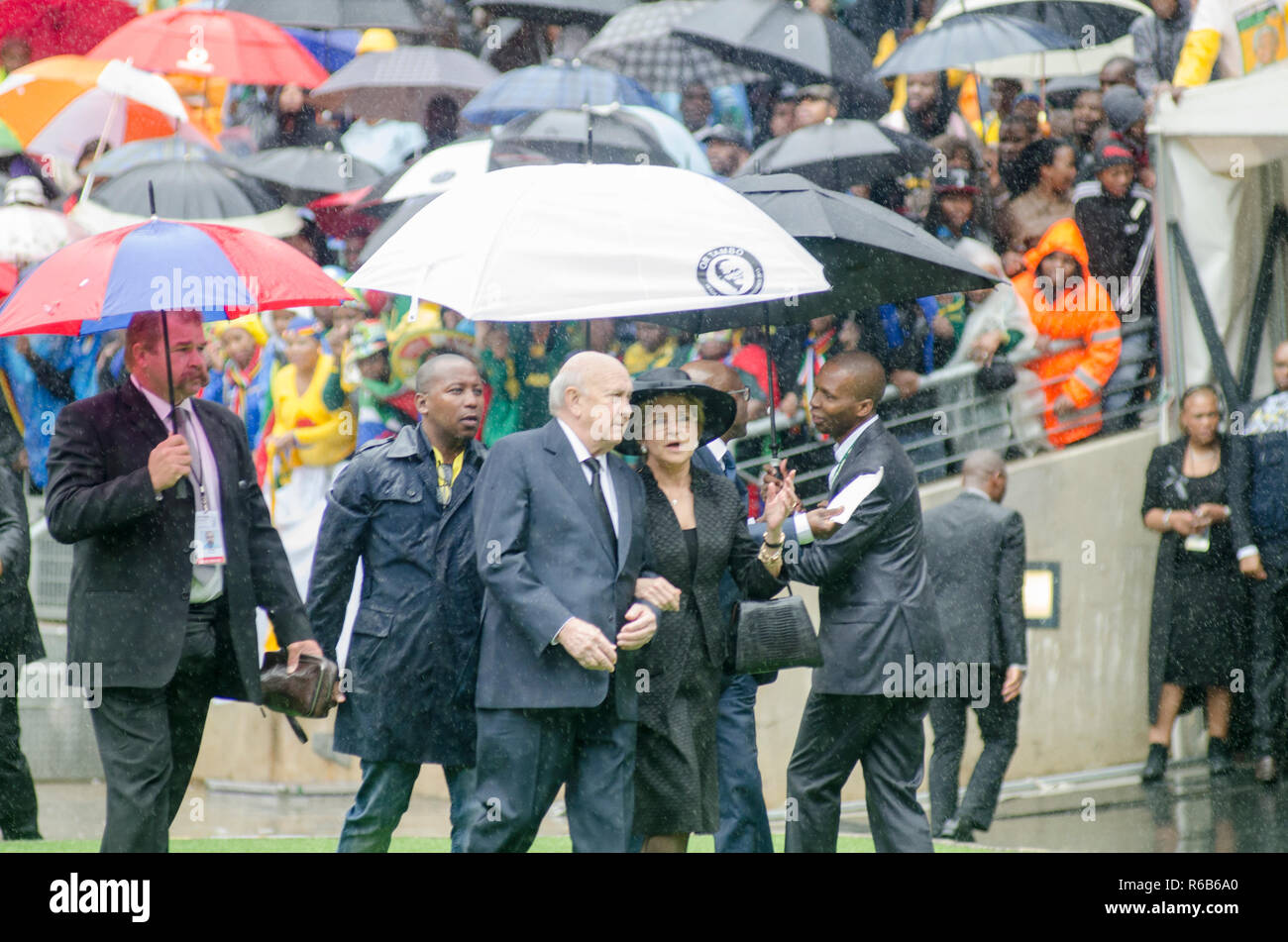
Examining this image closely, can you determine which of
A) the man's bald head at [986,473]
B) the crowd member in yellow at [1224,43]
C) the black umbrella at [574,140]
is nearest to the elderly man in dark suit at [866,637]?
the man's bald head at [986,473]

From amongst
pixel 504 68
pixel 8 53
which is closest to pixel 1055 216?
pixel 504 68

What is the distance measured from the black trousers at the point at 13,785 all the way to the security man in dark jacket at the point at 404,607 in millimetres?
2209

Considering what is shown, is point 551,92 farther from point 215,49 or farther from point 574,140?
point 215,49

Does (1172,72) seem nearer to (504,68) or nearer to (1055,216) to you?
(1055,216)

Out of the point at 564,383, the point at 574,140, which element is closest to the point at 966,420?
the point at 574,140

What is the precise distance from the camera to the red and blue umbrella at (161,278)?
6070mm

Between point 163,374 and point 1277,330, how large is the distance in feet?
24.4

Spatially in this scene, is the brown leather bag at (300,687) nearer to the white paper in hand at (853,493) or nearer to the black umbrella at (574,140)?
the white paper in hand at (853,493)

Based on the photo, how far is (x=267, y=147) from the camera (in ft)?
45.3

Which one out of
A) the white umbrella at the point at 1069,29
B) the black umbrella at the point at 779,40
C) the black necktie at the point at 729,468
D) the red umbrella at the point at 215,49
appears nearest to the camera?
the black necktie at the point at 729,468

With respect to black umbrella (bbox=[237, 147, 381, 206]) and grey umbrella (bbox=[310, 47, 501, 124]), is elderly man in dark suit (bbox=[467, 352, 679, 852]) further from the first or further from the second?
grey umbrella (bbox=[310, 47, 501, 124])

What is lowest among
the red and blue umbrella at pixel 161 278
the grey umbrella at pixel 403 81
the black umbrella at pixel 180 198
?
the red and blue umbrella at pixel 161 278
